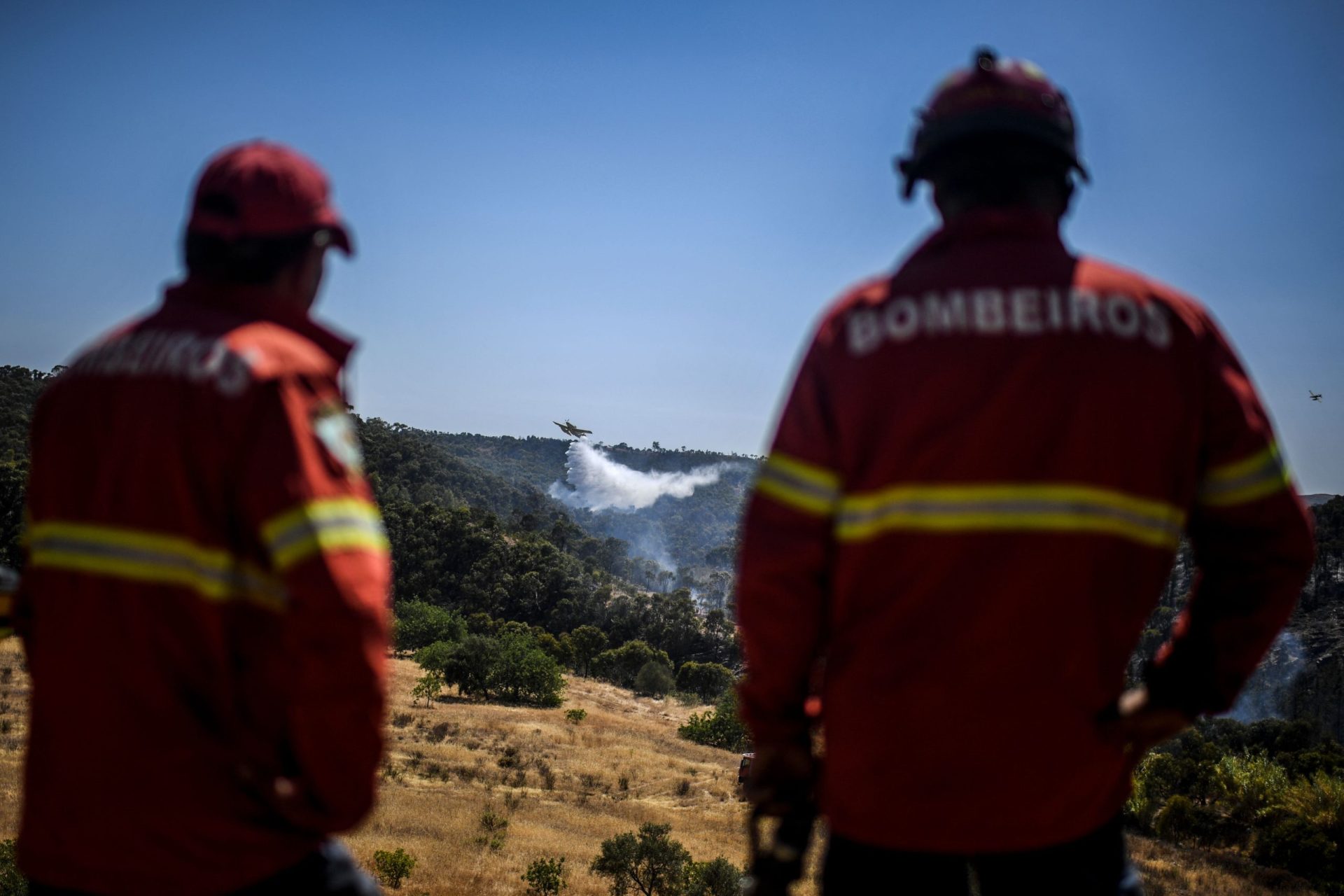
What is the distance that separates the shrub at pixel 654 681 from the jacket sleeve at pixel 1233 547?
177ft

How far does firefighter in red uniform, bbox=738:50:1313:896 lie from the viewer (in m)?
1.64

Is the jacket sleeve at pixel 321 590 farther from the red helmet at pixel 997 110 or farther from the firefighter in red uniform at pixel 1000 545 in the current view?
the red helmet at pixel 997 110

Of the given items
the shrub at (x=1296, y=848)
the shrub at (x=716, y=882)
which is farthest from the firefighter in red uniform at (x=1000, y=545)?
the shrub at (x=1296, y=848)

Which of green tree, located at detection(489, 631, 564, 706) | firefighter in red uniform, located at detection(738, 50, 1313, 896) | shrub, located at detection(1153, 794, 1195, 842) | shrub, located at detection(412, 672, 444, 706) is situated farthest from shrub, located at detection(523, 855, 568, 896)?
green tree, located at detection(489, 631, 564, 706)

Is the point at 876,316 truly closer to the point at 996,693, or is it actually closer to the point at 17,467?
the point at 996,693

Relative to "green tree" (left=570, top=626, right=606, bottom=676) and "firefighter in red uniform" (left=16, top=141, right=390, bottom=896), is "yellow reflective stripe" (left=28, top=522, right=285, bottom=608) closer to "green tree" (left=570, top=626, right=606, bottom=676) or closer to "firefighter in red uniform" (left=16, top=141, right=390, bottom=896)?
"firefighter in red uniform" (left=16, top=141, right=390, bottom=896)

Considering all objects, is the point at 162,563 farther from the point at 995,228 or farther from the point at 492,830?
the point at 492,830

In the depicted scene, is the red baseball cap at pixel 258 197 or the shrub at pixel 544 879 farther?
the shrub at pixel 544 879

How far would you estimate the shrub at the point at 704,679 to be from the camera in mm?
58688

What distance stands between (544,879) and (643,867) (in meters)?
1.97

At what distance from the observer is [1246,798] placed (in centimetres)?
2942

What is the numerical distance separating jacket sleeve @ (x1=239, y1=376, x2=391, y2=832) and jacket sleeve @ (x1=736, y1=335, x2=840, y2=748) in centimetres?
64

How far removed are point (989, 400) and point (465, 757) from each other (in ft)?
99.6

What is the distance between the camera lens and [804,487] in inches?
68.9
